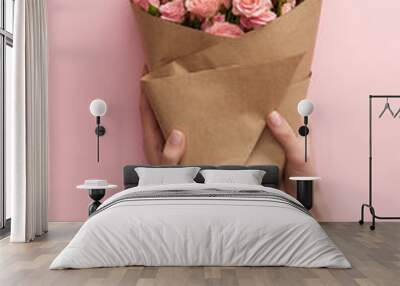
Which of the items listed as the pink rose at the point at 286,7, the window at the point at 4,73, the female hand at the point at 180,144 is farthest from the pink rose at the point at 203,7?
the window at the point at 4,73

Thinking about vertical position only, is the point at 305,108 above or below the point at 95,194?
above

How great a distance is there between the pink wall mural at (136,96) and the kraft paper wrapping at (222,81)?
0.34 m

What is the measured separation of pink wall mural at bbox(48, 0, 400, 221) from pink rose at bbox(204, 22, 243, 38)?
92 centimetres

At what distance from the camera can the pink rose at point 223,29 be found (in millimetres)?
6703

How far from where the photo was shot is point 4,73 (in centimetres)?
637

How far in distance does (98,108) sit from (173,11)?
1.35 meters

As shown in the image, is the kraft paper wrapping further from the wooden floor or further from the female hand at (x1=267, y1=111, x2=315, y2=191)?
the wooden floor

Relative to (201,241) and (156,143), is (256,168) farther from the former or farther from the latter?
(201,241)

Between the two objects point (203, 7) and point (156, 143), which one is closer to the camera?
point (203, 7)

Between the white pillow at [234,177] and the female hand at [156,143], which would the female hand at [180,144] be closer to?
the female hand at [156,143]

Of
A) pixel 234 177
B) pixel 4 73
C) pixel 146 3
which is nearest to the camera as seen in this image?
pixel 234 177

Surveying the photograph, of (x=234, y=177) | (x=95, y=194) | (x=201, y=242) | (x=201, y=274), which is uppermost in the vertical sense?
(x=234, y=177)

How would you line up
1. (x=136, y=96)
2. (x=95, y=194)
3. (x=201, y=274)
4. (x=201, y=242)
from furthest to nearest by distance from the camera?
(x=136, y=96) < (x=95, y=194) < (x=201, y=242) < (x=201, y=274)

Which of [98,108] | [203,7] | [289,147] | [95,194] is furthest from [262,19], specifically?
[95,194]
